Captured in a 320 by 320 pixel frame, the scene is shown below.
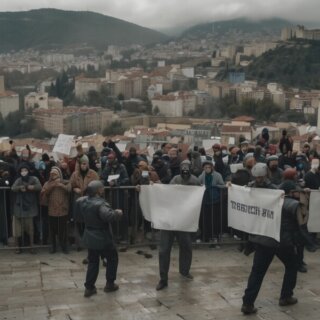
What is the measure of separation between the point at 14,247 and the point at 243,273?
3187 millimetres

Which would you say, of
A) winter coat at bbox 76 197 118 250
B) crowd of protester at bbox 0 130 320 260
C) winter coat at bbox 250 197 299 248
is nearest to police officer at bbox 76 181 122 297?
winter coat at bbox 76 197 118 250

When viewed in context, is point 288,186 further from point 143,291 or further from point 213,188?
point 213,188

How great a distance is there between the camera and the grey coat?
8.36m

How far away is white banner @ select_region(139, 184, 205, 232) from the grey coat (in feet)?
5.37

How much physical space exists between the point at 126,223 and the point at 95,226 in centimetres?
231

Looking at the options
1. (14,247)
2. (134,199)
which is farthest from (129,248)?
(14,247)

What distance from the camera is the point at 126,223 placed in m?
8.81

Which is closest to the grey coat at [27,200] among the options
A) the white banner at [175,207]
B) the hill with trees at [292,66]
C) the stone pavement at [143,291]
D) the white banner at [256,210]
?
the stone pavement at [143,291]

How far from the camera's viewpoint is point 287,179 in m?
6.32

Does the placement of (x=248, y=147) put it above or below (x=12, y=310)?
above

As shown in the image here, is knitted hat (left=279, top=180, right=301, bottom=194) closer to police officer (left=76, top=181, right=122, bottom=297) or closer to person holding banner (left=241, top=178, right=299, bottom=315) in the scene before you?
person holding banner (left=241, top=178, right=299, bottom=315)

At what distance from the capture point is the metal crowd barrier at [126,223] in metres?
8.66

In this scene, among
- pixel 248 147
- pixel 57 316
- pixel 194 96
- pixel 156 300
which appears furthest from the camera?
pixel 194 96

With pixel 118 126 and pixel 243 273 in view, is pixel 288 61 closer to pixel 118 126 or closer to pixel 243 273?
pixel 118 126
